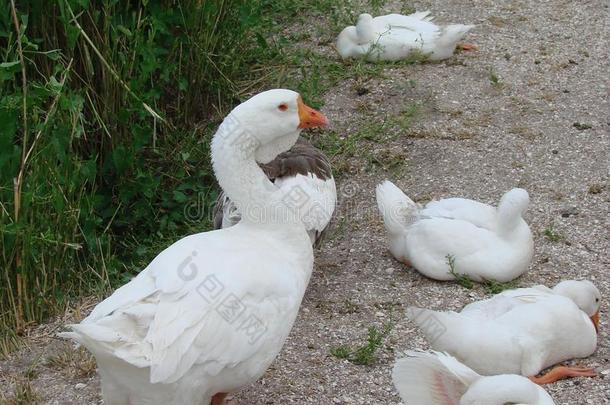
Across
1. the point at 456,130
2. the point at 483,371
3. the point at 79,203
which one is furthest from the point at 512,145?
the point at 79,203

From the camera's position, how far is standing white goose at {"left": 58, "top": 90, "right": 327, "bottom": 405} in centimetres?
418

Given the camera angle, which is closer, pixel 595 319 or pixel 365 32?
pixel 595 319

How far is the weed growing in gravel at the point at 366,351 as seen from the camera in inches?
214

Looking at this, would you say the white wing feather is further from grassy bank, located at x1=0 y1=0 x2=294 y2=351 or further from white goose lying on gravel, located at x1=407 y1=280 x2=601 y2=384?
grassy bank, located at x1=0 y1=0 x2=294 y2=351

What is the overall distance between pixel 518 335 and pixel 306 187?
157 cm

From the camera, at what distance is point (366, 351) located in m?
5.43

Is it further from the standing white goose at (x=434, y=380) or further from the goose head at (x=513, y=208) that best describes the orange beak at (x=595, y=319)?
the standing white goose at (x=434, y=380)

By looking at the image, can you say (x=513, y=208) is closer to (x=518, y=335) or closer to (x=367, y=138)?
(x=518, y=335)

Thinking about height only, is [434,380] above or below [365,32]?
above

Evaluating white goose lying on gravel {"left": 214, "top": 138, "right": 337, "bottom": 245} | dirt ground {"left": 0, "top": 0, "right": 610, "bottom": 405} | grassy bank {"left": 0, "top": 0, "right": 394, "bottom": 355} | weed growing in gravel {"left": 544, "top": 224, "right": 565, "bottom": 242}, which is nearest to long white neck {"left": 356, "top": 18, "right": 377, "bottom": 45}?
grassy bank {"left": 0, "top": 0, "right": 394, "bottom": 355}

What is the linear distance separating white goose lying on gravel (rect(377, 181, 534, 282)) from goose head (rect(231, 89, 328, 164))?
1451mm

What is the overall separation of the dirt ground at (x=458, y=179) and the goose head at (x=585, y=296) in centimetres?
17

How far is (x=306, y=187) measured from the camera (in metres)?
6.11

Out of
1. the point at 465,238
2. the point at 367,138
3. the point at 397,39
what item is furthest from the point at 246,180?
the point at 397,39
